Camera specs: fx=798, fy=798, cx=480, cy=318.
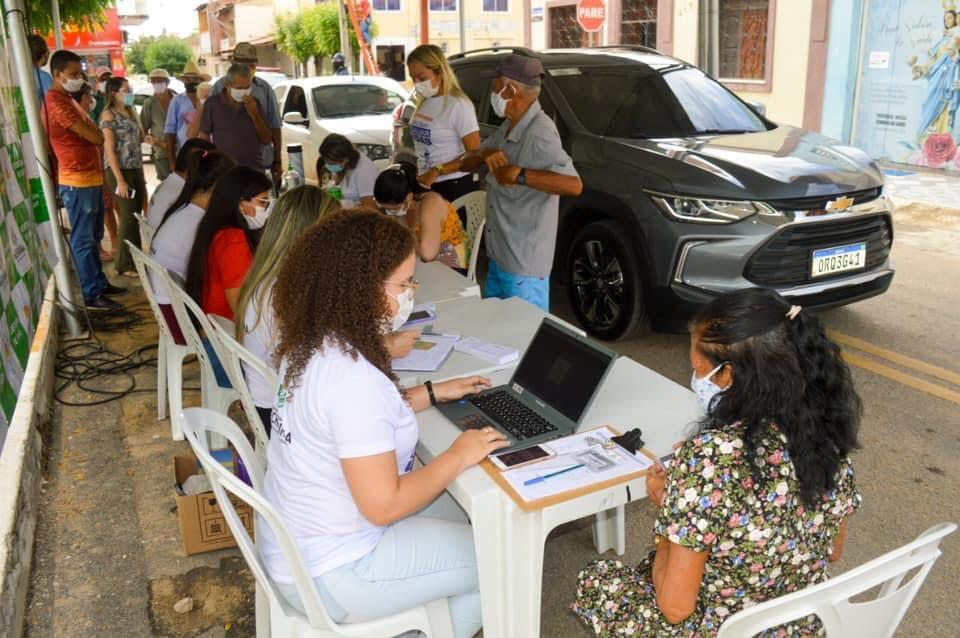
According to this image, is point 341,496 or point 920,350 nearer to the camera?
point 341,496

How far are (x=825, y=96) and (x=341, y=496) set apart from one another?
1202 cm

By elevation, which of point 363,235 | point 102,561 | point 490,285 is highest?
point 363,235

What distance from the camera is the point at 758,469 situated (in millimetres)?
1636

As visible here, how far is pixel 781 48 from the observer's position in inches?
499

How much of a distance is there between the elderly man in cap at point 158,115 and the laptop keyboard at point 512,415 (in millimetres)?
8364

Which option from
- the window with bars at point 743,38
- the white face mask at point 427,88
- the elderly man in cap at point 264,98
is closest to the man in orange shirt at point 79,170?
the elderly man in cap at point 264,98

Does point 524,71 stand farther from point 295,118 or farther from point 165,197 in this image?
point 295,118

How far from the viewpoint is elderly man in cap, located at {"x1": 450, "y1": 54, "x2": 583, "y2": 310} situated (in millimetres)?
3818

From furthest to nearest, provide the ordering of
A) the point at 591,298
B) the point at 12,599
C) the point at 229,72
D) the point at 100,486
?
the point at 229,72 < the point at 591,298 < the point at 100,486 < the point at 12,599

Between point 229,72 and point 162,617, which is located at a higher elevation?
point 229,72

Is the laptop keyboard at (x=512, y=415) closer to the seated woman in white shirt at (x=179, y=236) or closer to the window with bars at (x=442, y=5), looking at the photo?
the seated woman in white shirt at (x=179, y=236)

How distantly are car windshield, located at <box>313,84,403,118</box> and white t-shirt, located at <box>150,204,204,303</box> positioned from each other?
6.97 metres

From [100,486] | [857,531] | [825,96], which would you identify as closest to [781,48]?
[825,96]

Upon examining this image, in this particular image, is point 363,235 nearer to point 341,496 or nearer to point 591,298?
point 341,496
